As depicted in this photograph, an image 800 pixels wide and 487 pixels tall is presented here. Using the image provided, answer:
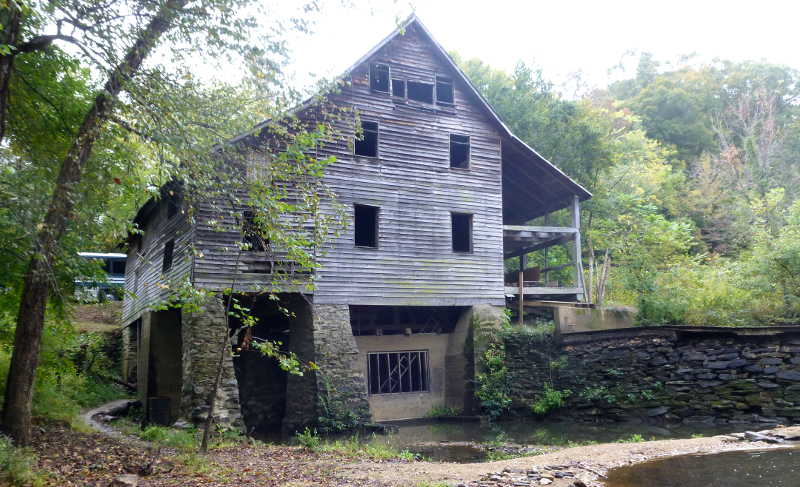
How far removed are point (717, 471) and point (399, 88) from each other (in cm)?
1308

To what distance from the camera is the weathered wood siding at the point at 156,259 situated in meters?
14.4

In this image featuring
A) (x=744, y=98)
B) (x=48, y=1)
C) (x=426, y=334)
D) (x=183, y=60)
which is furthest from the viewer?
(x=744, y=98)

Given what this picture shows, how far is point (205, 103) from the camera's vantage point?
29.4 feet

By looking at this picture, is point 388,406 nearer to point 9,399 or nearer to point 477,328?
point 477,328

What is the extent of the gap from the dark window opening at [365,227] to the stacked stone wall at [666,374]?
5.12 metres

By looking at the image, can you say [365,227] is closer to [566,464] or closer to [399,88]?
[399,88]

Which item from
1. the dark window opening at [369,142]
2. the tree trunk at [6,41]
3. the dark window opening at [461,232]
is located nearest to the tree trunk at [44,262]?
the tree trunk at [6,41]

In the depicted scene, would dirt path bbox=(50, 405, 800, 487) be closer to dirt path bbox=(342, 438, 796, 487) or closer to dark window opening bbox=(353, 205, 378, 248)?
dirt path bbox=(342, 438, 796, 487)

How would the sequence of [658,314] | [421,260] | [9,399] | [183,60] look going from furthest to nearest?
[421,260]
[658,314]
[183,60]
[9,399]

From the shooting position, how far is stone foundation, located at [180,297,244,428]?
1215 centimetres

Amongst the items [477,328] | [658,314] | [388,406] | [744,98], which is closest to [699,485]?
[658,314]

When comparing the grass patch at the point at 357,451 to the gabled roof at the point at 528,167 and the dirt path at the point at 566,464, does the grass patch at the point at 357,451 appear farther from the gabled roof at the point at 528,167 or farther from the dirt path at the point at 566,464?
the gabled roof at the point at 528,167

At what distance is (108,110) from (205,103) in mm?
1426

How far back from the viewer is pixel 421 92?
58.3 ft
